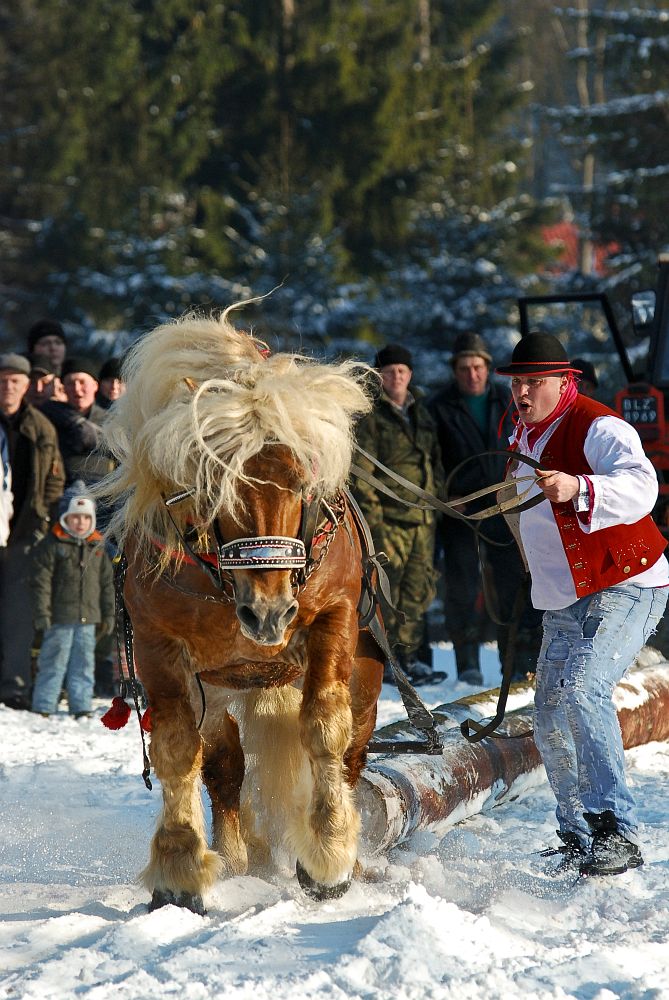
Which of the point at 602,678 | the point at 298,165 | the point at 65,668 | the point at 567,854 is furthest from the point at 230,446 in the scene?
the point at 298,165

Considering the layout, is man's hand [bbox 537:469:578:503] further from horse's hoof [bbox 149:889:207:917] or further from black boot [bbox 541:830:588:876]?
horse's hoof [bbox 149:889:207:917]

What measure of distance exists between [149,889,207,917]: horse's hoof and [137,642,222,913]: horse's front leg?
23mm

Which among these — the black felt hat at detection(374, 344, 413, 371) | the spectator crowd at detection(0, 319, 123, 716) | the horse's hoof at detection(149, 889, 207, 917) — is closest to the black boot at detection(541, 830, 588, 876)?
the horse's hoof at detection(149, 889, 207, 917)

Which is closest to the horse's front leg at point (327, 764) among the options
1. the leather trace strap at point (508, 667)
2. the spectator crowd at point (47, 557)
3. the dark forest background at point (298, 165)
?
the leather trace strap at point (508, 667)

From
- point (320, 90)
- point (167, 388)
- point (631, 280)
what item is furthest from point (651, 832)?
point (320, 90)

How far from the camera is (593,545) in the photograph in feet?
14.3

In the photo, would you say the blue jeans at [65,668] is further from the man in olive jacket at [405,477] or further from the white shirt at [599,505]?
the white shirt at [599,505]

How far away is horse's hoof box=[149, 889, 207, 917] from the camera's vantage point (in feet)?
12.9

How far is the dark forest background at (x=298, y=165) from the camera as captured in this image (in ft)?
68.3

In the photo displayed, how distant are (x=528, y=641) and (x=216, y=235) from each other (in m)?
15.7

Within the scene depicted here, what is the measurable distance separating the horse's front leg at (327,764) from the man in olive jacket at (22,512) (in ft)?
14.0

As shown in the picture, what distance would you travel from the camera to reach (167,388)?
4113 millimetres

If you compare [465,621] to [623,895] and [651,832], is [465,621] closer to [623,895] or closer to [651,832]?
[651,832]

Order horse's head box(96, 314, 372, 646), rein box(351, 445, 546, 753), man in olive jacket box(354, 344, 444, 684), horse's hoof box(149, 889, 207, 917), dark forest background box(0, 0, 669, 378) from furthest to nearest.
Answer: dark forest background box(0, 0, 669, 378), man in olive jacket box(354, 344, 444, 684), rein box(351, 445, 546, 753), horse's hoof box(149, 889, 207, 917), horse's head box(96, 314, 372, 646)
